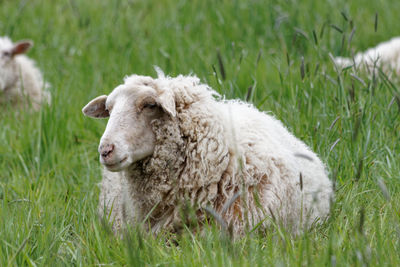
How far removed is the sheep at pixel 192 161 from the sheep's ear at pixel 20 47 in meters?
3.66

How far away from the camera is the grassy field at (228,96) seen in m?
2.62

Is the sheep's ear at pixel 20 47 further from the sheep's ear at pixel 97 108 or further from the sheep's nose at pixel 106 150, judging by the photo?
the sheep's nose at pixel 106 150

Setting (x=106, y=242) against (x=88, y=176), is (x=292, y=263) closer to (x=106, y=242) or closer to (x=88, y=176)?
(x=106, y=242)

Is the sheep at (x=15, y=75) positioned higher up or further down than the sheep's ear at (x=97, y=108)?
higher up

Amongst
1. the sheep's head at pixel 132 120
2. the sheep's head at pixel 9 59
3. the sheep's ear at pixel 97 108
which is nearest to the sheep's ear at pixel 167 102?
the sheep's head at pixel 132 120

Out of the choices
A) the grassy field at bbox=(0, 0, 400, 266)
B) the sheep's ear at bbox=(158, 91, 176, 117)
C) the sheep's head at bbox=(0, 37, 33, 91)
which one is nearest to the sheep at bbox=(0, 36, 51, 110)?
the sheep's head at bbox=(0, 37, 33, 91)

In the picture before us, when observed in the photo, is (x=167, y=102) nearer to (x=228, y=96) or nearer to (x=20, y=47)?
(x=228, y=96)

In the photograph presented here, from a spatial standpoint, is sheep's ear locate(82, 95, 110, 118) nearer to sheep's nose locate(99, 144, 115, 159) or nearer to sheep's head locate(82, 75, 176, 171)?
sheep's head locate(82, 75, 176, 171)

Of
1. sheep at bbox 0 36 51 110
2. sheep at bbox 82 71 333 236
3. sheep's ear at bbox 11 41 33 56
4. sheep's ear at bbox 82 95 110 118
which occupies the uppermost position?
sheep's ear at bbox 11 41 33 56

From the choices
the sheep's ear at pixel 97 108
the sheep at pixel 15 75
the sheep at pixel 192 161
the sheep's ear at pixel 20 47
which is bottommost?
the sheep at pixel 192 161

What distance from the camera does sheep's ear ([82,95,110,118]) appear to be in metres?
3.57

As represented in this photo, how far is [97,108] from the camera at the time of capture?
361cm

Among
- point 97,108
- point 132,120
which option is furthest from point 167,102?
point 97,108

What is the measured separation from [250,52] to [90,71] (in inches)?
62.0
